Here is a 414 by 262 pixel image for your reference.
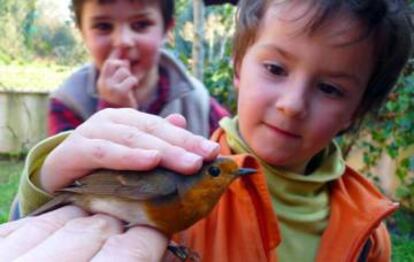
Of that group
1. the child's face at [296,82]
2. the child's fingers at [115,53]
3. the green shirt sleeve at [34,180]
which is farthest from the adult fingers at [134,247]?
the child's fingers at [115,53]

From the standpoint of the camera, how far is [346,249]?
132cm

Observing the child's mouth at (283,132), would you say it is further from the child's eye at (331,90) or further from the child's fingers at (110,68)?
the child's fingers at (110,68)

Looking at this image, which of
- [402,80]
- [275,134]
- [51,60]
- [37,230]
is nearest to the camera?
[37,230]

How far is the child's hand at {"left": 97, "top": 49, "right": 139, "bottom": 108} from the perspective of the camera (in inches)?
65.4

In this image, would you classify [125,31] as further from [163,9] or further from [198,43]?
[198,43]

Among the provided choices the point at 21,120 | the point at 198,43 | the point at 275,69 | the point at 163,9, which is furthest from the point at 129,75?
the point at 21,120

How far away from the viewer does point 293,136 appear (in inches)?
52.2

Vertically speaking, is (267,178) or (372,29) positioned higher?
(372,29)

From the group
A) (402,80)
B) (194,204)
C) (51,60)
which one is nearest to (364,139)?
(402,80)

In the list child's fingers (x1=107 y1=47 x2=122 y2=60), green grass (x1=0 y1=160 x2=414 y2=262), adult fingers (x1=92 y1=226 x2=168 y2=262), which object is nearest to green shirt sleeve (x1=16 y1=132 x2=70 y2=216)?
adult fingers (x1=92 y1=226 x2=168 y2=262)

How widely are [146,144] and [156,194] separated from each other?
0.09 m

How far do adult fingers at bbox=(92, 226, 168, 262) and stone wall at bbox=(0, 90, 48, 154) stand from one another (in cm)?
648

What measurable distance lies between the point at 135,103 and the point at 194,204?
77 centimetres

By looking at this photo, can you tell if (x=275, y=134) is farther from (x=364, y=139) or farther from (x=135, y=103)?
(x=364, y=139)
